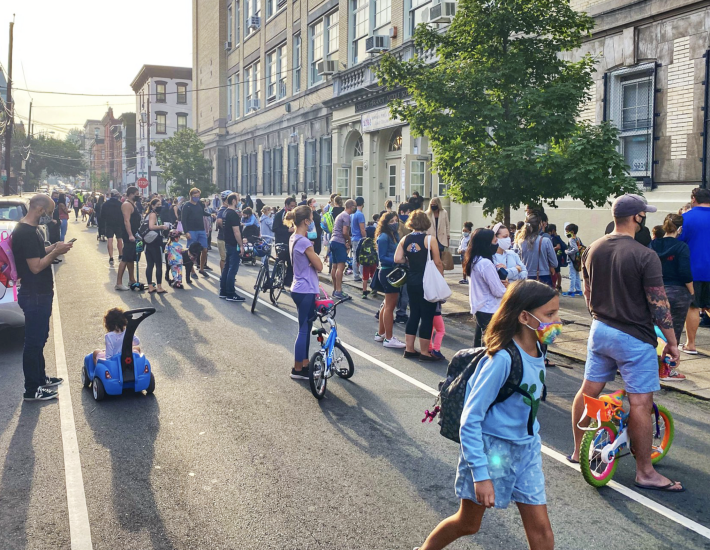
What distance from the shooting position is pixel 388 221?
37.3 ft

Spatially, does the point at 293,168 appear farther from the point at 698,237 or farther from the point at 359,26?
the point at 698,237

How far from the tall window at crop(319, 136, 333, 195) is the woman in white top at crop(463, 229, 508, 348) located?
78.2 feet

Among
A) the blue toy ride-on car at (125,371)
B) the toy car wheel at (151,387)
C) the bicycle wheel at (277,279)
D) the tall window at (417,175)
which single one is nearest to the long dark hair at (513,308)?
the blue toy ride-on car at (125,371)

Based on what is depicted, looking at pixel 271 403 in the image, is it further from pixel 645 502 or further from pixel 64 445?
pixel 645 502

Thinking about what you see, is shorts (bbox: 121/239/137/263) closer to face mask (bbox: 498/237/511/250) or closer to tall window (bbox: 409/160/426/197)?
face mask (bbox: 498/237/511/250)

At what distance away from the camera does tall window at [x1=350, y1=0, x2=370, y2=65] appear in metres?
28.5

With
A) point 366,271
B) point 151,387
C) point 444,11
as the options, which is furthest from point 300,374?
point 444,11

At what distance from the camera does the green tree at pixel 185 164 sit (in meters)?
44.2

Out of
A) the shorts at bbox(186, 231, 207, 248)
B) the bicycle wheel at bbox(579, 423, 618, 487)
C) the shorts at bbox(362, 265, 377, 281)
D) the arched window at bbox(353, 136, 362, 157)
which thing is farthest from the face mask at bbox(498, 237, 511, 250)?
the arched window at bbox(353, 136, 362, 157)

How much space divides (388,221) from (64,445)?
21.1 feet

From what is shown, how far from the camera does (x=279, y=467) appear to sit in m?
5.47

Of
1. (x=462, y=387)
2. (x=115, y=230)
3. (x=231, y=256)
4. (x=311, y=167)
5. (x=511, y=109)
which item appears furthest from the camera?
(x=311, y=167)

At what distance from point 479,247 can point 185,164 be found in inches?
1503

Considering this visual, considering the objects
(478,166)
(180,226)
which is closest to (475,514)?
(478,166)
